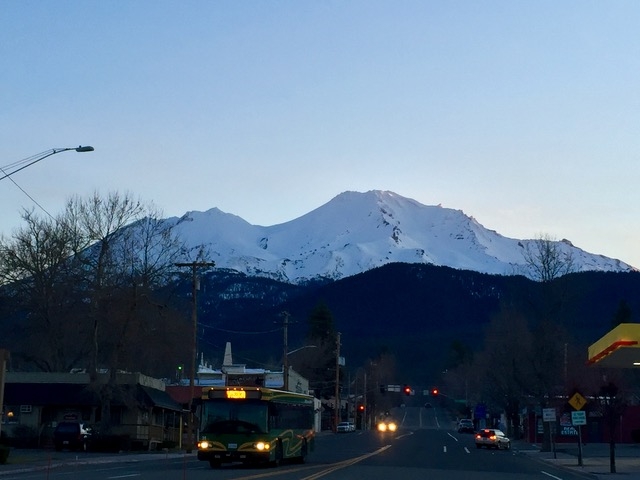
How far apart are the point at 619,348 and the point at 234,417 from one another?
14323mm

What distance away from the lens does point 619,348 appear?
36312 mm

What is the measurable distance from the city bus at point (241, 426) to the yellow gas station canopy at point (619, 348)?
12.5 m

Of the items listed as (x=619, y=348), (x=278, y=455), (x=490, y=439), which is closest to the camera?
(x=619, y=348)

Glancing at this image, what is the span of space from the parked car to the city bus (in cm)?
1718

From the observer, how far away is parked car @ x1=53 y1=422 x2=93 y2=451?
51781 mm

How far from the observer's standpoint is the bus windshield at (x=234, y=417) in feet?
118

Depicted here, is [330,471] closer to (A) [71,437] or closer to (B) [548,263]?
(A) [71,437]

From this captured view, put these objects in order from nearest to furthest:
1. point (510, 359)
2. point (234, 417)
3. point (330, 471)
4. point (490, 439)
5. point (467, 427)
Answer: point (330, 471) < point (234, 417) < point (490, 439) < point (510, 359) < point (467, 427)

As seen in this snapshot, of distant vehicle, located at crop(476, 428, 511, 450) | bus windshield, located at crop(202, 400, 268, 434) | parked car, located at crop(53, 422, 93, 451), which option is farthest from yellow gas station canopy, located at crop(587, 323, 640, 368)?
parked car, located at crop(53, 422, 93, 451)

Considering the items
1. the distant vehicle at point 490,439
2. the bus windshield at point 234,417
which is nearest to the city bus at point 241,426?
the bus windshield at point 234,417

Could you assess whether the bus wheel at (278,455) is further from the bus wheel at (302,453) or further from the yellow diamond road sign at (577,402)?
the yellow diamond road sign at (577,402)

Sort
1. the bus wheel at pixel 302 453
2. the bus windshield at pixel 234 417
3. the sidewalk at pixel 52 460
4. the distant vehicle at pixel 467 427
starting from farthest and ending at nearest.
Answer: the distant vehicle at pixel 467 427, the bus wheel at pixel 302 453, the bus windshield at pixel 234 417, the sidewalk at pixel 52 460

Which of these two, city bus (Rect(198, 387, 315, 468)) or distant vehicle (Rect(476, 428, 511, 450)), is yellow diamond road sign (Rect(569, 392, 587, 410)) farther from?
distant vehicle (Rect(476, 428, 511, 450))

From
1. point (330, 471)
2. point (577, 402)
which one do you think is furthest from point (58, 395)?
point (577, 402)
